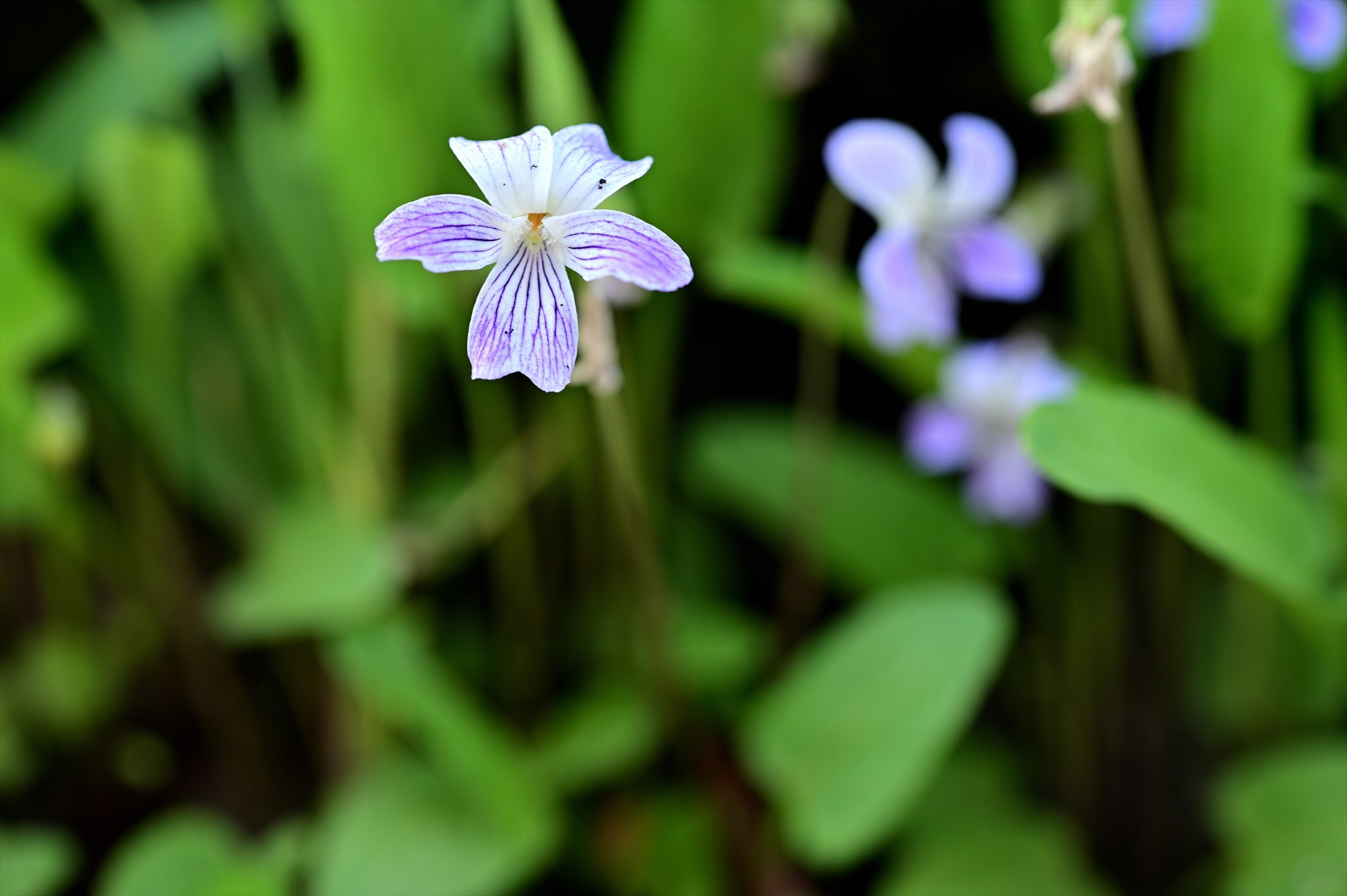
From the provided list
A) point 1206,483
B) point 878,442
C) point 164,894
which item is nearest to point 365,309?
point 164,894

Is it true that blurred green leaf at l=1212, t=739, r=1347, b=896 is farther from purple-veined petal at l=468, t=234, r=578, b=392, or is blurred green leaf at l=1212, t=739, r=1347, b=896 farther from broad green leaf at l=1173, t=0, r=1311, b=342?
purple-veined petal at l=468, t=234, r=578, b=392

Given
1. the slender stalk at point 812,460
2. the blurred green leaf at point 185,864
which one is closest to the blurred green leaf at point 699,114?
the slender stalk at point 812,460

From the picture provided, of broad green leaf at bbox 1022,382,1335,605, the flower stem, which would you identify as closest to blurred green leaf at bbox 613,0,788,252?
the flower stem

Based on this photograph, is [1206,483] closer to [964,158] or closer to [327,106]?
[964,158]

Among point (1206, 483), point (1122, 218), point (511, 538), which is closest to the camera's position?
point (1206, 483)

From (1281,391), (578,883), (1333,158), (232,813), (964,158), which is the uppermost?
(964,158)

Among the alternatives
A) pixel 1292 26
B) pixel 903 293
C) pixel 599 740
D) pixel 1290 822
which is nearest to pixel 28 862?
pixel 599 740

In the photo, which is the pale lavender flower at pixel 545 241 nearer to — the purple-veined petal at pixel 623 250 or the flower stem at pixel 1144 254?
the purple-veined petal at pixel 623 250

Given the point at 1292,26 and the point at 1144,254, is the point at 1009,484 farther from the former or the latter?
the point at 1292,26
